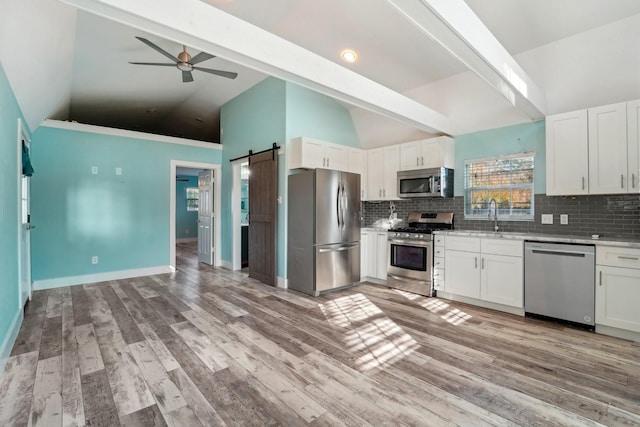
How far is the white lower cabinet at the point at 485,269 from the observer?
11.3 ft

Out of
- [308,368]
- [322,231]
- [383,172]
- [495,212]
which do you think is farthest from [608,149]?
[308,368]

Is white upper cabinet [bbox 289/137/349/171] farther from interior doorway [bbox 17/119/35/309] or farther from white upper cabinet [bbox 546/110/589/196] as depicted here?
interior doorway [bbox 17/119/35/309]

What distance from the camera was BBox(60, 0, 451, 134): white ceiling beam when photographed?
176cm

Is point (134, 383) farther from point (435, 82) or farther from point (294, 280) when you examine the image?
point (435, 82)

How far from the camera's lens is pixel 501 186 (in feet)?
13.5

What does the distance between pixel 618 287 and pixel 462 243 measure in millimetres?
1475

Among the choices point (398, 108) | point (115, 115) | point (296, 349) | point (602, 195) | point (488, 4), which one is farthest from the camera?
point (115, 115)

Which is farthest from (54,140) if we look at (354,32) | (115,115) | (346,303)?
(346,303)

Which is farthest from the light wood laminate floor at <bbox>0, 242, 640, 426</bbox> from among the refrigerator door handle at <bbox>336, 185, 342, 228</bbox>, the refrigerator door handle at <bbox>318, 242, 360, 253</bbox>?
the refrigerator door handle at <bbox>336, 185, 342, 228</bbox>

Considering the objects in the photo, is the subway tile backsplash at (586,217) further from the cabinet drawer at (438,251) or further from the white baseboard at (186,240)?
the white baseboard at (186,240)

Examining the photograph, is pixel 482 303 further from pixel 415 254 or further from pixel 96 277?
pixel 96 277

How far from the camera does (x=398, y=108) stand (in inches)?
141

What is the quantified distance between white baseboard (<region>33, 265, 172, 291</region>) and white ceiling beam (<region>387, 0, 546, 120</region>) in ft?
18.3

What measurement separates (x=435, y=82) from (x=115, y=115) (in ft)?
21.5
